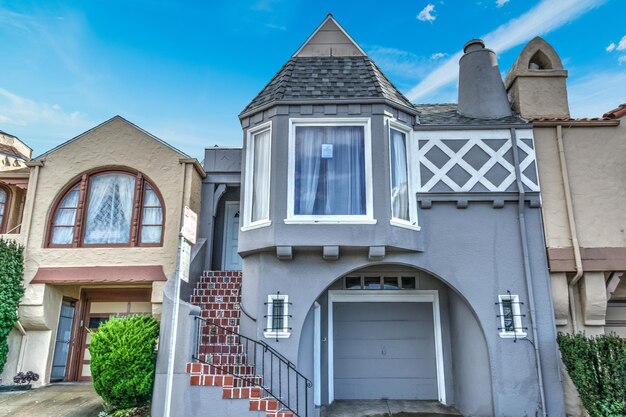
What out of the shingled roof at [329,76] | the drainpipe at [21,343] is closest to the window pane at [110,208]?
the drainpipe at [21,343]

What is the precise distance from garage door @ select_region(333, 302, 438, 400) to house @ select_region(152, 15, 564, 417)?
0.03 meters

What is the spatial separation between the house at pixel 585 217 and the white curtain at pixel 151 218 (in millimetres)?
8238

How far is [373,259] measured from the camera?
7.04m

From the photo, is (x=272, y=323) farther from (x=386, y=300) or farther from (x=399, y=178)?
(x=399, y=178)

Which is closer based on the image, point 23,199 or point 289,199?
point 289,199

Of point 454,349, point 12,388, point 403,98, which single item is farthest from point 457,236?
point 12,388

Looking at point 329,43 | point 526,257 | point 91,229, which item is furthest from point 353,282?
point 91,229

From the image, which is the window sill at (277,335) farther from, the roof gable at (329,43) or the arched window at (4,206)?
the arched window at (4,206)

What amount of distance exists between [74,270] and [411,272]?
7.58 m

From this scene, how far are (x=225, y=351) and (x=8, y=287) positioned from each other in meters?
5.37

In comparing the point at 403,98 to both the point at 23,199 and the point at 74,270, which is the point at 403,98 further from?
the point at 23,199

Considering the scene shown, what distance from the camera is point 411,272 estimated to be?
8.73 metres

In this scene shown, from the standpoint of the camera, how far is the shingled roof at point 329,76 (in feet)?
24.7

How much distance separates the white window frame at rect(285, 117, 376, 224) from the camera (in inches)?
274
